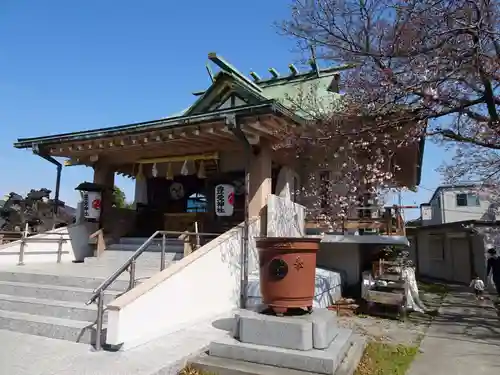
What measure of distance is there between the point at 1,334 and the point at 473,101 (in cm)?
874

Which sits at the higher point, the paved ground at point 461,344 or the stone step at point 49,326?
the stone step at point 49,326

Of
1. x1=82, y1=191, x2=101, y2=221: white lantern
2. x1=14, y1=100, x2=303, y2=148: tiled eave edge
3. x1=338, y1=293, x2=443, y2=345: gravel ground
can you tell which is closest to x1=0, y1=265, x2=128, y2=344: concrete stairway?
x1=82, y1=191, x2=101, y2=221: white lantern

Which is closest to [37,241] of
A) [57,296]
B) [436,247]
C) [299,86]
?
[57,296]

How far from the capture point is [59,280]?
6.52m

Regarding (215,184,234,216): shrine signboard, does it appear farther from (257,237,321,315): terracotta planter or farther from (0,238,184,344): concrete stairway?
(257,237,321,315): terracotta planter

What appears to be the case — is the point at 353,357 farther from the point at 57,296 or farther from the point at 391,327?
the point at 57,296

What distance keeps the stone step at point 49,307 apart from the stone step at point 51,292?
0.12 metres

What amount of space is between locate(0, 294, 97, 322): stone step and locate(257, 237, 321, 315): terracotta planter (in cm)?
262

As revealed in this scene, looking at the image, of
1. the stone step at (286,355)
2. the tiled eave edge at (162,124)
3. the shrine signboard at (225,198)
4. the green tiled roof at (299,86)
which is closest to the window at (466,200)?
the green tiled roof at (299,86)

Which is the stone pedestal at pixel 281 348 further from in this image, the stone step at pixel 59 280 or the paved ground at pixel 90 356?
the stone step at pixel 59 280

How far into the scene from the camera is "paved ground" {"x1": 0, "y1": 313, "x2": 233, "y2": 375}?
366cm

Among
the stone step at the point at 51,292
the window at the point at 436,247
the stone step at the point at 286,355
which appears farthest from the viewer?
the window at the point at 436,247

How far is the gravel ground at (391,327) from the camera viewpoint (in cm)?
617

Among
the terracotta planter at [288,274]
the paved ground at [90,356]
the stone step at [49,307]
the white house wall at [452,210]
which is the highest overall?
the white house wall at [452,210]
